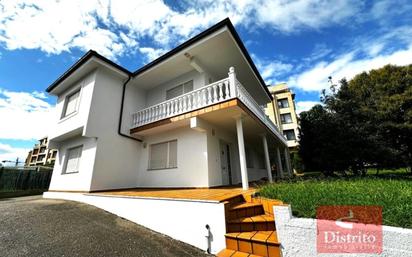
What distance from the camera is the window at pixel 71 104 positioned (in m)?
9.77

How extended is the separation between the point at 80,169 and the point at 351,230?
33.2 feet

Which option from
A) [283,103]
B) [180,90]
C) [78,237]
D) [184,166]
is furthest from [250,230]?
[283,103]

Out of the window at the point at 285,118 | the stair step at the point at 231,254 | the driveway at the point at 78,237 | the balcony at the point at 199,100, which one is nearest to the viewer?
the stair step at the point at 231,254

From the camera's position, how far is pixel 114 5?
664cm

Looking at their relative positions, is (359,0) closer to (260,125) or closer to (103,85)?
Result: (260,125)

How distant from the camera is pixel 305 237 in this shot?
2.93 m

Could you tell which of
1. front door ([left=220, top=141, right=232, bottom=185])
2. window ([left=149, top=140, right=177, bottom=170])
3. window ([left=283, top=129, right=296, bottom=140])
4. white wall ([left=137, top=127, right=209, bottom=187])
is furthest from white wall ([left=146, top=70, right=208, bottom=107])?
window ([left=283, top=129, right=296, bottom=140])

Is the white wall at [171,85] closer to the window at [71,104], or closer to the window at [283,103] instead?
the window at [71,104]

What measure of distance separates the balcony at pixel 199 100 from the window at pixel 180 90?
4.63 feet

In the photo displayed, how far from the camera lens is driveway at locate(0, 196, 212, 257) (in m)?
3.49

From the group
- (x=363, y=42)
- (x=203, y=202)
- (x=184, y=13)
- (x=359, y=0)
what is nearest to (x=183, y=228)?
(x=203, y=202)

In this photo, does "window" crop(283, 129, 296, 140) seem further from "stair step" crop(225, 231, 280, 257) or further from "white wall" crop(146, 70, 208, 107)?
"stair step" crop(225, 231, 280, 257)

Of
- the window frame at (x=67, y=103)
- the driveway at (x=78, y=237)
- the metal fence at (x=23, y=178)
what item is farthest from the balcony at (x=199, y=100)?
the metal fence at (x=23, y=178)

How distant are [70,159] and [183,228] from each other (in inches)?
349
